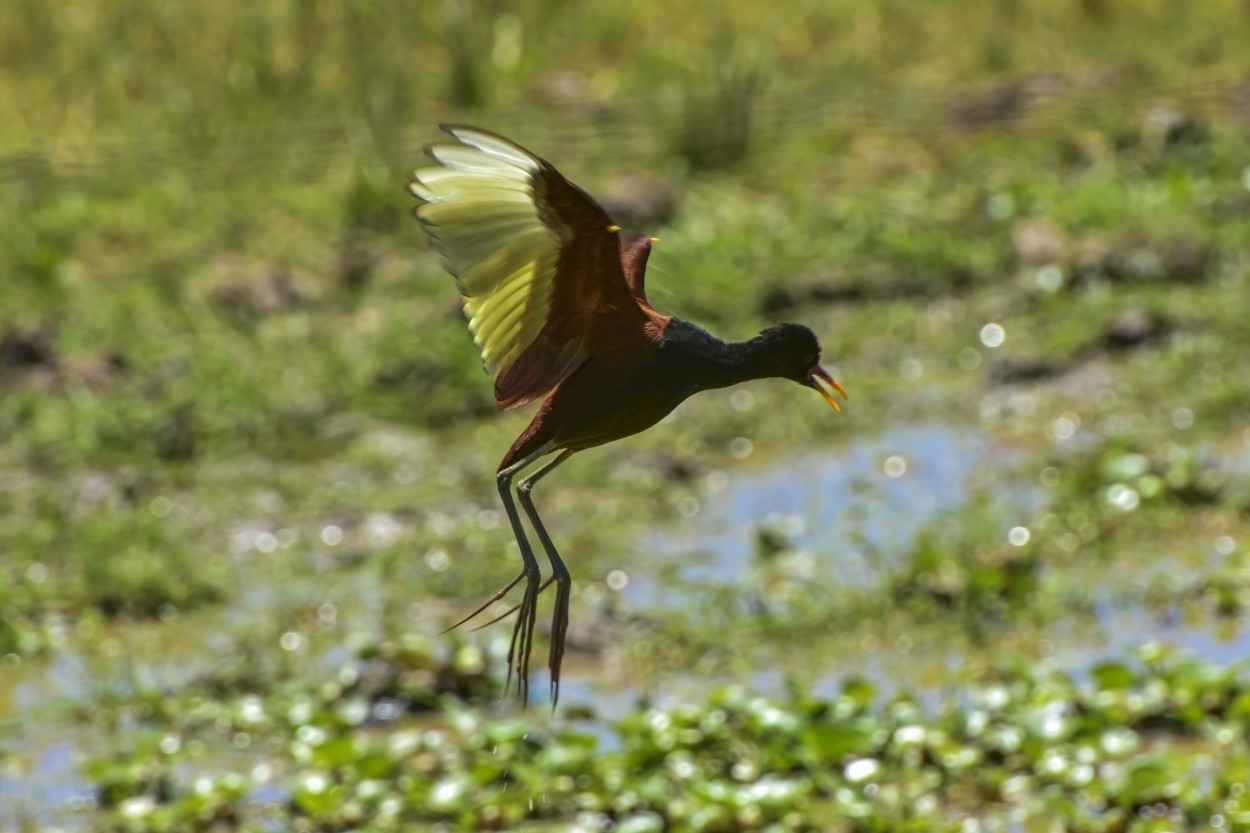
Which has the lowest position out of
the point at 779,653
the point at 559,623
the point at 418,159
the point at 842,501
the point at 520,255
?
the point at 842,501

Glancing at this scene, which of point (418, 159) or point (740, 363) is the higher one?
point (740, 363)

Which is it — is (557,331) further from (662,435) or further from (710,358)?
(662,435)

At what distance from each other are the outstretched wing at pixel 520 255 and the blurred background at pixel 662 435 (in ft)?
7.46

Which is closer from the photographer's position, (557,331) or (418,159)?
(557,331)

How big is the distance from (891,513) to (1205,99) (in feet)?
12.4

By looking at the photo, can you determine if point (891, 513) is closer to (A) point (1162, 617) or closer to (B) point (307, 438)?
(A) point (1162, 617)

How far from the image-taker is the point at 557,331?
2.65 m

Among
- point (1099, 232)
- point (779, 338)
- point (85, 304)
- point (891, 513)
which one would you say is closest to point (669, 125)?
point (1099, 232)

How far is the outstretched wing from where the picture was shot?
2.40 m

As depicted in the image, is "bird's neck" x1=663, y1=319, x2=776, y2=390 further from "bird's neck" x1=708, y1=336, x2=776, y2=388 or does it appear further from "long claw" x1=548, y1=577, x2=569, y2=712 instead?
"long claw" x1=548, y1=577, x2=569, y2=712

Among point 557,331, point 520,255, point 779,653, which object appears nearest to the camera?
point 520,255

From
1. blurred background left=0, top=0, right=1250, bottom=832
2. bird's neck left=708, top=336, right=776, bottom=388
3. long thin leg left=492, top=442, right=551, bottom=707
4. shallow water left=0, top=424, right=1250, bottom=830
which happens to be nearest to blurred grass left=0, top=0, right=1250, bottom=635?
blurred background left=0, top=0, right=1250, bottom=832

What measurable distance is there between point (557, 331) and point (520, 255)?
0.15 meters

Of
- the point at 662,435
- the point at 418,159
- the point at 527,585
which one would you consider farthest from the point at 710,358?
the point at 418,159
